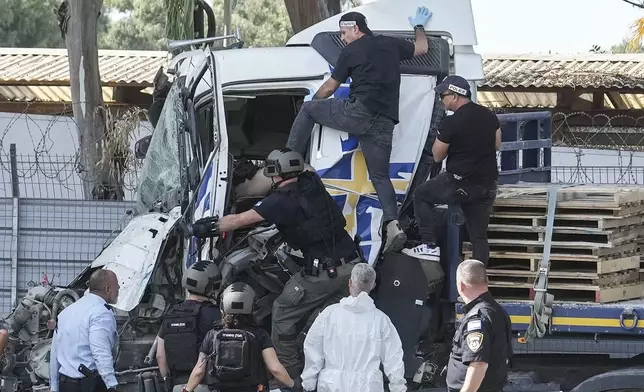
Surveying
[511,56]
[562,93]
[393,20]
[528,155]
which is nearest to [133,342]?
[393,20]

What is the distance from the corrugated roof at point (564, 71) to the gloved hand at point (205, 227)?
12.1 m

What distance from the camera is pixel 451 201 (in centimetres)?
841

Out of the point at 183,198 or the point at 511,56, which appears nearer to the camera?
the point at 183,198

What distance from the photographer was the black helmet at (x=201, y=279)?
310 inches

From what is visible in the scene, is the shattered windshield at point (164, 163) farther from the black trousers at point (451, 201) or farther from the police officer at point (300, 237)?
the black trousers at point (451, 201)

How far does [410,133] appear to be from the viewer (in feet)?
28.7

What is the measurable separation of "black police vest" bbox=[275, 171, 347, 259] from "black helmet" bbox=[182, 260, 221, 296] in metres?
0.68

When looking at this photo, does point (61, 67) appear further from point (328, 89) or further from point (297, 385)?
point (297, 385)

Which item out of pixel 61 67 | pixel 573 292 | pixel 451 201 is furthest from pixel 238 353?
pixel 61 67

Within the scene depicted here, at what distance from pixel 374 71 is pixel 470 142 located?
0.87m

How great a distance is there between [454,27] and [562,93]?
37.7 feet

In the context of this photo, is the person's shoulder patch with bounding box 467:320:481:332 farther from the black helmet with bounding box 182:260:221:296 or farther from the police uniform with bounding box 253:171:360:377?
the black helmet with bounding box 182:260:221:296

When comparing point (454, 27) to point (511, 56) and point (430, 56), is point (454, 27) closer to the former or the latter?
point (430, 56)

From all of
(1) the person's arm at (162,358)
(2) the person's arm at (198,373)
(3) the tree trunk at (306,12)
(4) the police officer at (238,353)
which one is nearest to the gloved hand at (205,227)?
(1) the person's arm at (162,358)
